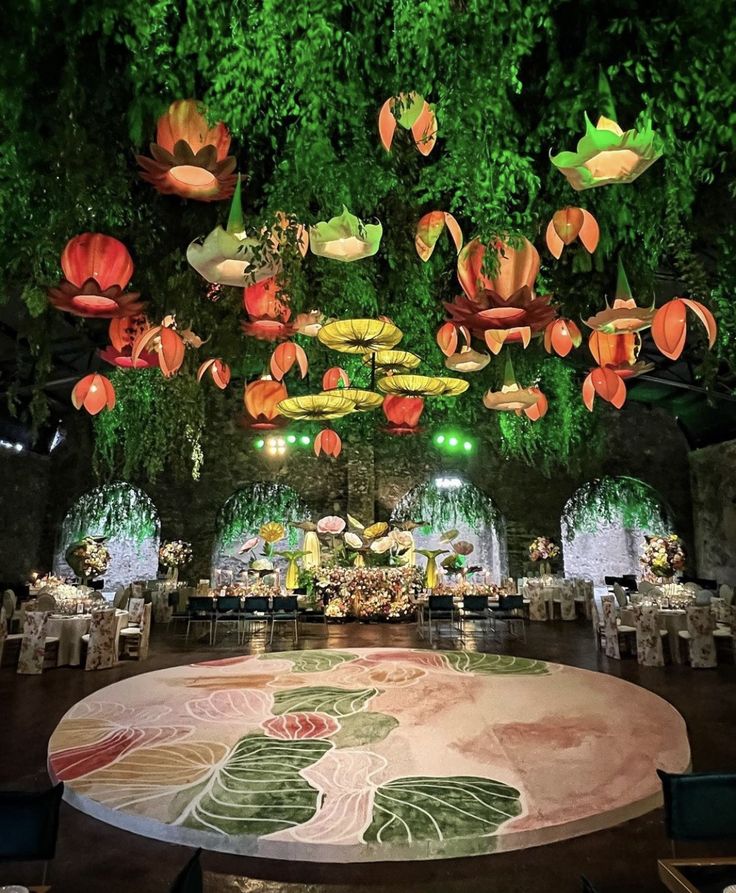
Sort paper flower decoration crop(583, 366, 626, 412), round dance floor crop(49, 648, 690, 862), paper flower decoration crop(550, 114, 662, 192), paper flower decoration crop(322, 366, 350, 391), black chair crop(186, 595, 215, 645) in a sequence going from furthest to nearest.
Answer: black chair crop(186, 595, 215, 645)
paper flower decoration crop(322, 366, 350, 391)
paper flower decoration crop(583, 366, 626, 412)
round dance floor crop(49, 648, 690, 862)
paper flower decoration crop(550, 114, 662, 192)

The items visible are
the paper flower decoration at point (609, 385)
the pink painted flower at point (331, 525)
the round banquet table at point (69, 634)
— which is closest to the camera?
the paper flower decoration at point (609, 385)

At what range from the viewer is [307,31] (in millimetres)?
2490

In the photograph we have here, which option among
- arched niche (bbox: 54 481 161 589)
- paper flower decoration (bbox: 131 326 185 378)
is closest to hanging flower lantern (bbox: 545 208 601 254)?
paper flower decoration (bbox: 131 326 185 378)

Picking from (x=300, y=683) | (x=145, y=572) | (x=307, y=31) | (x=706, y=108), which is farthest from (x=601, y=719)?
(x=145, y=572)

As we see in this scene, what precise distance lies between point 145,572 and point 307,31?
43.9 ft

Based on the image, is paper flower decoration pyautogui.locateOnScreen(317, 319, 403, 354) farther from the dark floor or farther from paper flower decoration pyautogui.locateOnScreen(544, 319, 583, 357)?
the dark floor

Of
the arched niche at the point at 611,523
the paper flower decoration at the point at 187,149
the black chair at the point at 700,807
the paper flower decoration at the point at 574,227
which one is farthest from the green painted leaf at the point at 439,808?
the arched niche at the point at 611,523

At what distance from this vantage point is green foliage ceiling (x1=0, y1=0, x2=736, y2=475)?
258 cm

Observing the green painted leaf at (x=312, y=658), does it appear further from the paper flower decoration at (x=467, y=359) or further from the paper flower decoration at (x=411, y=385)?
the paper flower decoration at (x=467, y=359)

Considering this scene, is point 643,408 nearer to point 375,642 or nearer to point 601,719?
point 375,642

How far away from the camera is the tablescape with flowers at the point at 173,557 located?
38.6 ft

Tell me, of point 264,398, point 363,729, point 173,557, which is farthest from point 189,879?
point 173,557

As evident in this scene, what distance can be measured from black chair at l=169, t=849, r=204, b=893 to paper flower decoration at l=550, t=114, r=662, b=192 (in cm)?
263

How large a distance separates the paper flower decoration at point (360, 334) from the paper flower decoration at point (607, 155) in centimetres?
243
